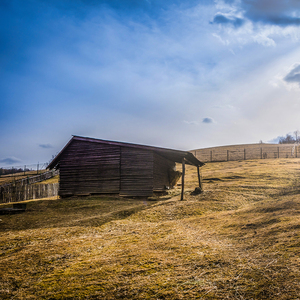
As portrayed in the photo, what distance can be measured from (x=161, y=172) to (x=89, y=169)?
6.59 meters

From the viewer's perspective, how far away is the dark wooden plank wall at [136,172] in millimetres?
17938

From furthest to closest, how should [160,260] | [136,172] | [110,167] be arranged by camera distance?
[110,167], [136,172], [160,260]

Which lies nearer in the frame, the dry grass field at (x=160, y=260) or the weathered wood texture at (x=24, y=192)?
the dry grass field at (x=160, y=260)

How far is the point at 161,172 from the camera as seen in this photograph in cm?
2044

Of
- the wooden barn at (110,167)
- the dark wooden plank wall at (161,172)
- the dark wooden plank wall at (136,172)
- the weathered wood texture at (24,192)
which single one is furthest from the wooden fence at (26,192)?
the dark wooden plank wall at (161,172)

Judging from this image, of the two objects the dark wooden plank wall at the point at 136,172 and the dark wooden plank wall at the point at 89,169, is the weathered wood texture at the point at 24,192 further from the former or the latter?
the dark wooden plank wall at the point at 136,172

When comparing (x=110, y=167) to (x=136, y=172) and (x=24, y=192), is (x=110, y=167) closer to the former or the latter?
(x=136, y=172)

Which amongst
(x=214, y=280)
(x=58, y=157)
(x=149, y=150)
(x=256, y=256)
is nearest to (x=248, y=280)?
(x=214, y=280)

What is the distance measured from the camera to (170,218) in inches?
380

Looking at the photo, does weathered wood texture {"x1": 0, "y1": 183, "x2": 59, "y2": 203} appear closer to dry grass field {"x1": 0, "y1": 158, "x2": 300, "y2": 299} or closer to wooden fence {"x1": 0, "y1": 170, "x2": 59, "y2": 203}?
wooden fence {"x1": 0, "y1": 170, "x2": 59, "y2": 203}

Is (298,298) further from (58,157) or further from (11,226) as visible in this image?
(58,157)

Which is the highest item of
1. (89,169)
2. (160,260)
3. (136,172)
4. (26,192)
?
Answer: (89,169)

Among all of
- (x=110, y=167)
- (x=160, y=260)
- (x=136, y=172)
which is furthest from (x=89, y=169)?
(x=160, y=260)

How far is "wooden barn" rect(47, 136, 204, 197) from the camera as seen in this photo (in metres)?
18.1
